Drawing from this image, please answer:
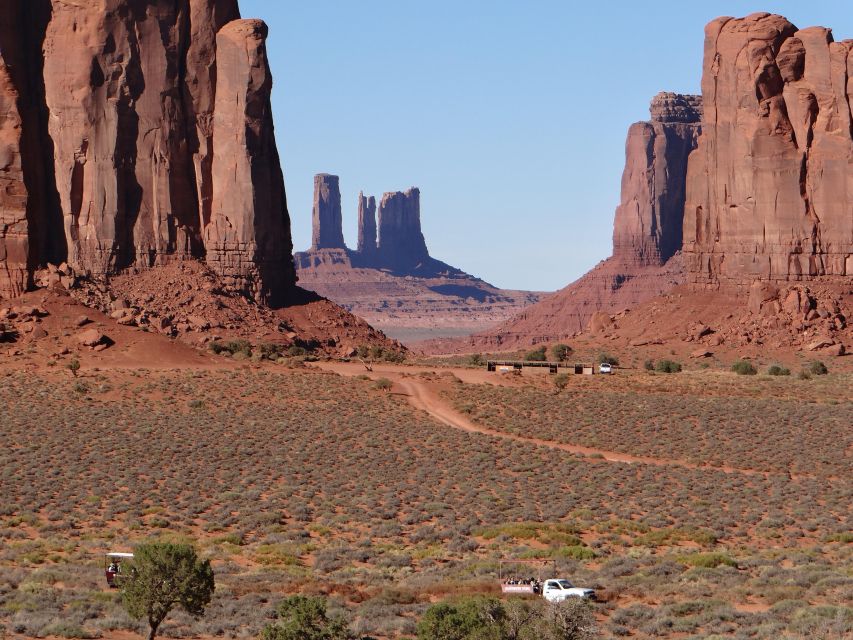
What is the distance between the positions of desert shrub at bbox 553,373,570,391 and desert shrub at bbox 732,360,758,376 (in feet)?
36.4

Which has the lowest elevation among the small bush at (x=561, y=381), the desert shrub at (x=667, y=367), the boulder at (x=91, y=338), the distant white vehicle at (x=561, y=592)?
the distant white vehicle at (x=561, y=592)

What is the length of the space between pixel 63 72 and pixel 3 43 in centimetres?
347

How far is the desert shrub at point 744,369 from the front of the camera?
8175cm

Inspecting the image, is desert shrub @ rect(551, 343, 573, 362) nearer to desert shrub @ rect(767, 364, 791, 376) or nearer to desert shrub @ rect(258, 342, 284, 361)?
desert shrub @ rect(767, 364, 791, 376)

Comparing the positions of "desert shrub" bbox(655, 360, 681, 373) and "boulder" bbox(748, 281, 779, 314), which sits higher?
"boulder" bbox(748, 281, 779, 314)

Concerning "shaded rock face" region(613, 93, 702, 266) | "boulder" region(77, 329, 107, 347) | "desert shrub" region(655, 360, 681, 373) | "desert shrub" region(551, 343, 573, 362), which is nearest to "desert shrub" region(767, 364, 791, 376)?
"desert shrub" region(655, 360, 681, 373)

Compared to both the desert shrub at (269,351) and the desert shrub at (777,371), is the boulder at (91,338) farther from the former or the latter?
the desert shrub at (777,371)

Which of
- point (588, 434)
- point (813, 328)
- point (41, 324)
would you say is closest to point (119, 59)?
point (41, 324)

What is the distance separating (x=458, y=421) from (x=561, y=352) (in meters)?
29.1

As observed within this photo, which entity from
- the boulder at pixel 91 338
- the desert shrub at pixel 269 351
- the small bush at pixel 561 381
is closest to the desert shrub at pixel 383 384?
the small bush at pixel 561 381

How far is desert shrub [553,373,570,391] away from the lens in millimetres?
73562

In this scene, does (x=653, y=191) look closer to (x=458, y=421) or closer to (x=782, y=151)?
(x=782, y=151)

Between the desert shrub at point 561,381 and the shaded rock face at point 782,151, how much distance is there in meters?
24.3

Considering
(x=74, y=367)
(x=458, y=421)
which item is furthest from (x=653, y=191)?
(x=458, y=421)
